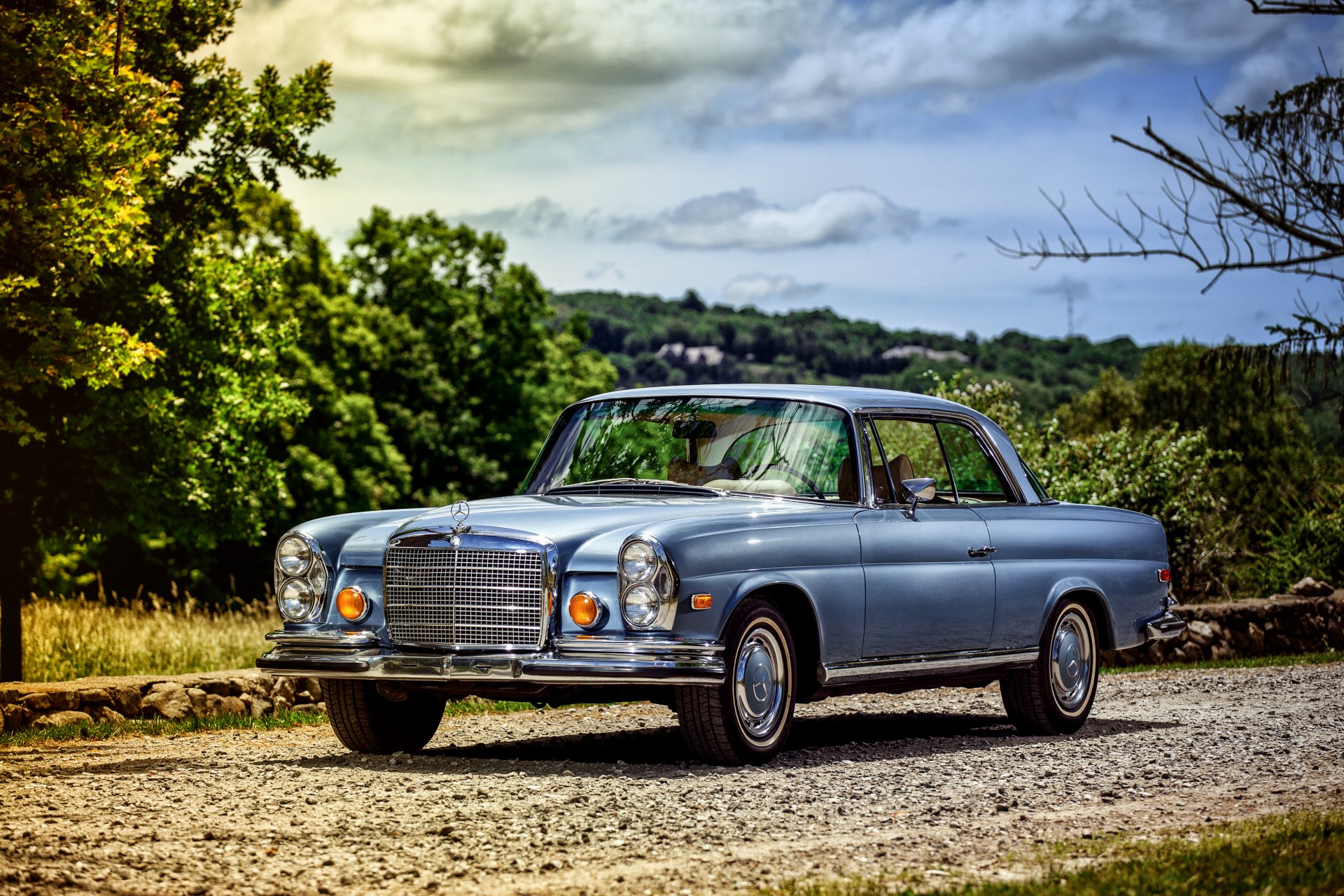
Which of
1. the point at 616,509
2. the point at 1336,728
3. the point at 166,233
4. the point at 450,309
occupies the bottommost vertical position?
the point at 1336,728

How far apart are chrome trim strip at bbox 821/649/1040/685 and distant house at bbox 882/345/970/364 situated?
10006 cm

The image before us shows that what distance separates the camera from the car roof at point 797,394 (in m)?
9.75

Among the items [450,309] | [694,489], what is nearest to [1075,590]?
[694,489]

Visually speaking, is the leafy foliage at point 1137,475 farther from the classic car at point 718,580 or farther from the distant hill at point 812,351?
the distant hill at point 812,351

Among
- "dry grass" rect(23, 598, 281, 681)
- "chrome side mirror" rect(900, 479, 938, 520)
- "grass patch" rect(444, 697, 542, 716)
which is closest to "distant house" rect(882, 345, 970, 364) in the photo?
"dry grass" rect(23, 598, 281, 681)

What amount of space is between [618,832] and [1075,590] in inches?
201

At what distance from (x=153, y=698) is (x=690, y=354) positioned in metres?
106

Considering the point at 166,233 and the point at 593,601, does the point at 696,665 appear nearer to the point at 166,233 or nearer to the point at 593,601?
the point at 593,601

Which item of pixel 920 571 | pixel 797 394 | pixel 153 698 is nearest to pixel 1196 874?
pixel 920 571

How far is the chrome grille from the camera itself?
8328 mm

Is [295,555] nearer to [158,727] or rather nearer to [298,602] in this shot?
[298,602]

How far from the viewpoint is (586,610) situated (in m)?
8.20

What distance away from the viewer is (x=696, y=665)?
8039 millimetres

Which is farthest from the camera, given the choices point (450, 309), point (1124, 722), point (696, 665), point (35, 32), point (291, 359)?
point (450, 309)
